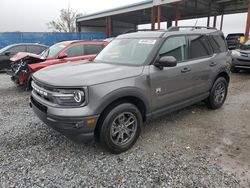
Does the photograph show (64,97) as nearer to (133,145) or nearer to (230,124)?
(133,145)

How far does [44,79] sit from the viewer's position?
3.00 meters

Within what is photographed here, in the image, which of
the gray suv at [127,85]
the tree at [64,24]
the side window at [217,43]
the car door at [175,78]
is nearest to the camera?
the gray suv at [127,85]

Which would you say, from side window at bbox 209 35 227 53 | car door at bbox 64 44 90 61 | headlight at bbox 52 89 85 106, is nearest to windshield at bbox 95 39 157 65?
headlight at bbox 52 89 85 106

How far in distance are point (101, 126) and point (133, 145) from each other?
778 millimetres

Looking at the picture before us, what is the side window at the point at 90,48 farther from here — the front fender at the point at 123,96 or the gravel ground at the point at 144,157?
the front fender at the point at 123,96

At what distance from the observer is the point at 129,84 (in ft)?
9.83

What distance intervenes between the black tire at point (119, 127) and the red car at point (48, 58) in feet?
9.40

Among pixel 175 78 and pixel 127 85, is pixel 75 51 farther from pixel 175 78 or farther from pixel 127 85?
pixel 127 85

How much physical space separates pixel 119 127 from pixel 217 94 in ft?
9.42

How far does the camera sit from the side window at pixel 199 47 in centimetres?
406

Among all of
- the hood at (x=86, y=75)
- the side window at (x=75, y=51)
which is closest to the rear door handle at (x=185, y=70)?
the hood at (x=86, y=75)

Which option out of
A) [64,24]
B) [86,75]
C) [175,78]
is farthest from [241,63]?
[64,24]

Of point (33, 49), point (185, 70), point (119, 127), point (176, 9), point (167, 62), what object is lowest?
point (119, 127)

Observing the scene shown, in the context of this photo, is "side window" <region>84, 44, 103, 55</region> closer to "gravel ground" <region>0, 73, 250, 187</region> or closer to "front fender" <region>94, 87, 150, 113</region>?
"gravel ground" <region>0, 73, 250, 187</region>
